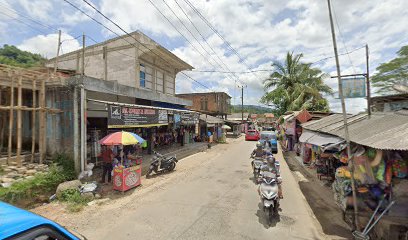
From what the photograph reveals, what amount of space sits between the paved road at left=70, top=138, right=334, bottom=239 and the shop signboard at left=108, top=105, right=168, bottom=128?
9.73 feet

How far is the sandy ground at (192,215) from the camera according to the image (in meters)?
5.24

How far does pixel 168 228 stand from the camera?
5.46 metres

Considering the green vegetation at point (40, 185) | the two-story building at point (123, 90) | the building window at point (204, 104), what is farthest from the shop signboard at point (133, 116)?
the building window at point (204, 104)

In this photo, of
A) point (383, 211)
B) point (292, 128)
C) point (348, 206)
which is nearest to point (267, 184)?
point (348, 206)

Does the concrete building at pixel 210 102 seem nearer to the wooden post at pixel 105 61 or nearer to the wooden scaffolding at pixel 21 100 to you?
the wooden post at pixel 105 61

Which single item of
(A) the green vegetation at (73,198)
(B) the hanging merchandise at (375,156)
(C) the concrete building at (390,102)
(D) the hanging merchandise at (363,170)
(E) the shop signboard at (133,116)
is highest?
(C) the concrete building at (390,102)

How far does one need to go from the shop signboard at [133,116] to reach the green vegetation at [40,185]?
7.59 ft

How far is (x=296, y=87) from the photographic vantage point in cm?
2348

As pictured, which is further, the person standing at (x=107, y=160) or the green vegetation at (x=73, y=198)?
the person standing at (x=107, y=160)

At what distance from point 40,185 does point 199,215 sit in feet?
18.3

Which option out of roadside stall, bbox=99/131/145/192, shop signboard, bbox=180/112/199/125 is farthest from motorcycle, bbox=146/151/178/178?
shop signboard, bbox=180/112/199/125

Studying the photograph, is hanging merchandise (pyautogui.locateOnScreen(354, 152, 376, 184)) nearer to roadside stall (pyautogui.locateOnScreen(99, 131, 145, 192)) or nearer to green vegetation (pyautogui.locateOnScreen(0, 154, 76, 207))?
roadside stall (pyautogui.locateOnScreen(99, 131, 145, 192))

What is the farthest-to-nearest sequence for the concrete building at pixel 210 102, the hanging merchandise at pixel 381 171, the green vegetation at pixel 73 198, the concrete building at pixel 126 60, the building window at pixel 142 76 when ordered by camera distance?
the concrete building at pixel 210 102 < the building window at pixel 142 76 < the concrete building at pixel 126 60 < the green vegetation at pixel 73 198 < the hanging merchandise at pixel 381 171

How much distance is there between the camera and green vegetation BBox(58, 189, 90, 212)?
684cm
